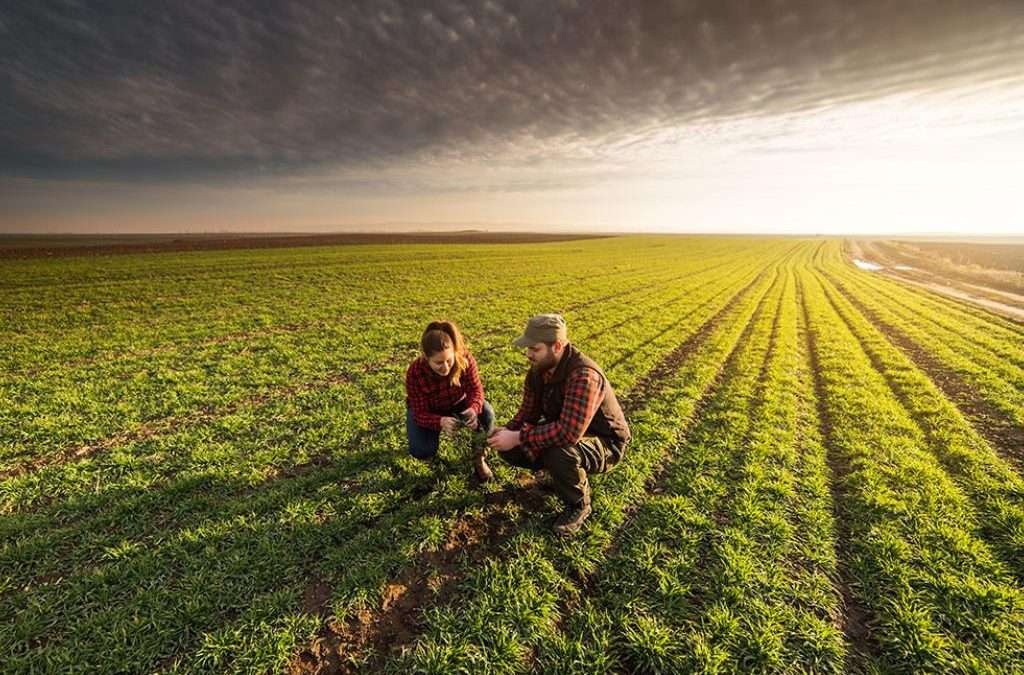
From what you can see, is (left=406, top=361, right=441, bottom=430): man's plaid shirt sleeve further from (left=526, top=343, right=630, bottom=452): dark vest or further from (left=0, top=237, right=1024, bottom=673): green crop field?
(left=526, top=343, right=630, bottom=452): dark vest

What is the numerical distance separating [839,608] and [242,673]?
589 cm

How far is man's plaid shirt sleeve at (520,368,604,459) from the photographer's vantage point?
14.7 ft

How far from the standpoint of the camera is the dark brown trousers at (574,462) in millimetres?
4777

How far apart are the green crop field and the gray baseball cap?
100 inches

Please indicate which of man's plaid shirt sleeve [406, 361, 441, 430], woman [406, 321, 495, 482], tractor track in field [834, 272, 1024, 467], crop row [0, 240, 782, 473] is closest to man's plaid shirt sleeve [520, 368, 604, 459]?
woman [406, 321, 495, 482]

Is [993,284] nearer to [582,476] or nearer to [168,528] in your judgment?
[582,476]

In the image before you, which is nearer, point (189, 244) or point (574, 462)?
point (574, 462)

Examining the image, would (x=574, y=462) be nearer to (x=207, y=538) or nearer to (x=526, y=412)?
(x=526, y=412)

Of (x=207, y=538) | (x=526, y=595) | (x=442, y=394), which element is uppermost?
(x=442, y=394)

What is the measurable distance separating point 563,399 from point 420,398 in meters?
2.24

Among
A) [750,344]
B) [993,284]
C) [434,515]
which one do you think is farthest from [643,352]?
[993,284]

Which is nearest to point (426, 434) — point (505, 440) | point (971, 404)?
point (505, 440)

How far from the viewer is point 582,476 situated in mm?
4953

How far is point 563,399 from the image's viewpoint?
16.0 feet
